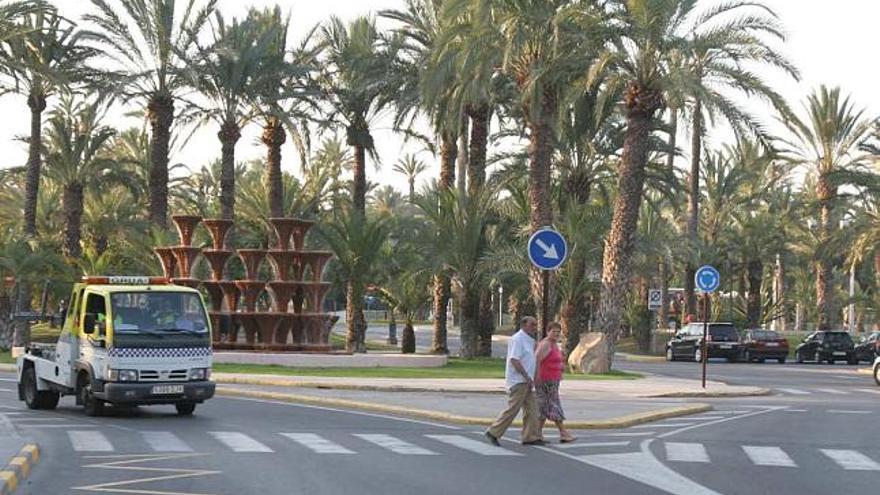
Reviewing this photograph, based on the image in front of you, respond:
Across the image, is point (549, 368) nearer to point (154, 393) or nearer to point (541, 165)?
point (154, 393)

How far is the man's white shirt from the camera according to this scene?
18.6 m

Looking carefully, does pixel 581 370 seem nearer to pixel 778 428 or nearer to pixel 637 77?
pixel 637 77

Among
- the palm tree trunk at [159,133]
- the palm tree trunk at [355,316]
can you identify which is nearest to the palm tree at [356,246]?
the palm tree trunk at [355,316]

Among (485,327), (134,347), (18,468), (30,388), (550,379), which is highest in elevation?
Answer: (485,327)

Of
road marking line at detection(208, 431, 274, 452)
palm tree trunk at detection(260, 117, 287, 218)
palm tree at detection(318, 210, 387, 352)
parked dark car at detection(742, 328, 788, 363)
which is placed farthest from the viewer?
parked dark car at detection(742, 328, 788, 363)

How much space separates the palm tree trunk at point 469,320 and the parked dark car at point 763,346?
17.5 metres

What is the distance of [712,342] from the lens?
5856cm

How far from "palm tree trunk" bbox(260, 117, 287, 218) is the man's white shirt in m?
30.4

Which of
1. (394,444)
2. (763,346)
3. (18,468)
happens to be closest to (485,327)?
(763,346)

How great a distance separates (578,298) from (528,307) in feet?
41.5

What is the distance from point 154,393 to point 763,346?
135 ft

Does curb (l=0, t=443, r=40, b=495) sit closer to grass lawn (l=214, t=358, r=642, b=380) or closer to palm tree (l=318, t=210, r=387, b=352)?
grass lawn (l=214, t=358, r=642, b=380)

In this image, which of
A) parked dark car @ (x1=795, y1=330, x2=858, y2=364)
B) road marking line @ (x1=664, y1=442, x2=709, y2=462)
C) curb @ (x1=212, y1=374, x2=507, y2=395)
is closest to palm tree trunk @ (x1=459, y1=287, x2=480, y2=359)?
curb @ (x1=212, y1=374, x2=507, y2=395)

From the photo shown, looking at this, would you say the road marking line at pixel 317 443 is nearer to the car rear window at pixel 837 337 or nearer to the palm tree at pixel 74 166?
the palm tree at pixel 74 166
